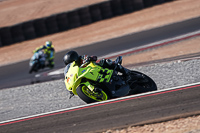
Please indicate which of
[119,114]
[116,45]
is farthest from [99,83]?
[116,45]

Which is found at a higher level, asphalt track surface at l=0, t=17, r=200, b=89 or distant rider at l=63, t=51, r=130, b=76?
distant rider at l=63, t=51, r=130, b=76

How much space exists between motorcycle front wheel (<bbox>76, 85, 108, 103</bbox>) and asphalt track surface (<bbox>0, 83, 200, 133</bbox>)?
17 centimetres

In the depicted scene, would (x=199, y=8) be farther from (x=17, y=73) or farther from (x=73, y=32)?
(x=17, y=73)

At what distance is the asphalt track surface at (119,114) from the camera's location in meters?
6.36

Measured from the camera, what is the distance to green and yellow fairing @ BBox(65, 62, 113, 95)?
7079 mm

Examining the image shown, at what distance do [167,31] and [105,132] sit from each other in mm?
10570

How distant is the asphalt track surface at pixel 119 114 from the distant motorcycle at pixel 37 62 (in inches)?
275

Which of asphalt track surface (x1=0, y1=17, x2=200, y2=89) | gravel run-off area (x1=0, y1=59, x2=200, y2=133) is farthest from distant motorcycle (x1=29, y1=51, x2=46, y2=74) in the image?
gravel run-off area (x1=0, y1=59, x2=200, y2=133)

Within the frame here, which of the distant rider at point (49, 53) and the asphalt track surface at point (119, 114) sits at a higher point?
the distant rider at point (49, 53)

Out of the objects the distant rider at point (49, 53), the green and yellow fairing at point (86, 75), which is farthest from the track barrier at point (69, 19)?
the green and yellow fairing at point (86, 75)

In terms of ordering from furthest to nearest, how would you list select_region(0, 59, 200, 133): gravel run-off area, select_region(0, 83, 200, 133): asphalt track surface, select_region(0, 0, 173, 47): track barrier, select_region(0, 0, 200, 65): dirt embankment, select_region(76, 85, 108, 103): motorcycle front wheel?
select_region(0, 0, 173, 47): track barrier < select_region(0, 0, 200, 65): dirt embankment < select_region(0, 59, 200, 133): gravel run-off area < select_region(76, 85, 108, 103): motorcycle front wheel < select_region(0, 83, 200, 133): asphalt track surface

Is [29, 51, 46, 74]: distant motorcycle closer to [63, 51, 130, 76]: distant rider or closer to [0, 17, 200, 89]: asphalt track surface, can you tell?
[0, 17, 200, 89]: asphalt track surface

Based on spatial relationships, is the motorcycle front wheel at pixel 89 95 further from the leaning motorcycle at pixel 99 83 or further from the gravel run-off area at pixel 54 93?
the gravel run-off area at pixel 54 93

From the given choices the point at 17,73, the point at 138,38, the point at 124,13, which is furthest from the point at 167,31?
the point at 17,73
